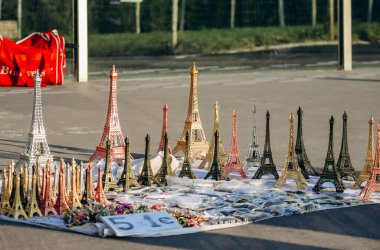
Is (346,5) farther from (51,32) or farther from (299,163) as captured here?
(299,163)

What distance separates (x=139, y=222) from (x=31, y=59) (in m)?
14.4

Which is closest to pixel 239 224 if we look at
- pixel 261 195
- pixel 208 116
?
pixel 261 195

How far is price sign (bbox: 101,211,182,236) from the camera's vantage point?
490 inches

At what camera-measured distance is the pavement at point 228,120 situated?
12.3m

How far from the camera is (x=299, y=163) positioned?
15.8 meters

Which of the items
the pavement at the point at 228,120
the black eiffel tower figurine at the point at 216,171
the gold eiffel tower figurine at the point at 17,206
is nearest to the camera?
the pavement at the point at 228,120

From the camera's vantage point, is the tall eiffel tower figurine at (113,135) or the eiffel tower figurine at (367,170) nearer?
the eiffel tower figurine at (367,170)

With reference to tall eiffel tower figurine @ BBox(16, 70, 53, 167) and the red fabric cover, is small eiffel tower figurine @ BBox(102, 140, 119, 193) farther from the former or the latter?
the red fabric cover

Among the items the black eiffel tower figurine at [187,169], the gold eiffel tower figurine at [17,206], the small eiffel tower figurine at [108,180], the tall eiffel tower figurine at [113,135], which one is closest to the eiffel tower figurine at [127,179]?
the small eiffel tower figurine at [108,180]

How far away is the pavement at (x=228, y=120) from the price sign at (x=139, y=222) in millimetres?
218

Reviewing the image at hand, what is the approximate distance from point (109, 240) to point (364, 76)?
1906 centimetres

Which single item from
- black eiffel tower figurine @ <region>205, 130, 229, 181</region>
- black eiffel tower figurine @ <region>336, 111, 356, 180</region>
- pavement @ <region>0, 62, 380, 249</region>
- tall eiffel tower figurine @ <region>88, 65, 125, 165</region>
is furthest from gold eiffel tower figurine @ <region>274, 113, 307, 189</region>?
tall eiffel tower figurine @ <region>88, 65, 125, 165</region>

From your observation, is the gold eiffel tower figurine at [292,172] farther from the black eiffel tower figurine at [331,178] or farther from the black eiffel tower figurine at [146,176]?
the black eiffel tower figurine at [146,176]

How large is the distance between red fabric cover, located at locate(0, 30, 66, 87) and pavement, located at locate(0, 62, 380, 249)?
444mm
